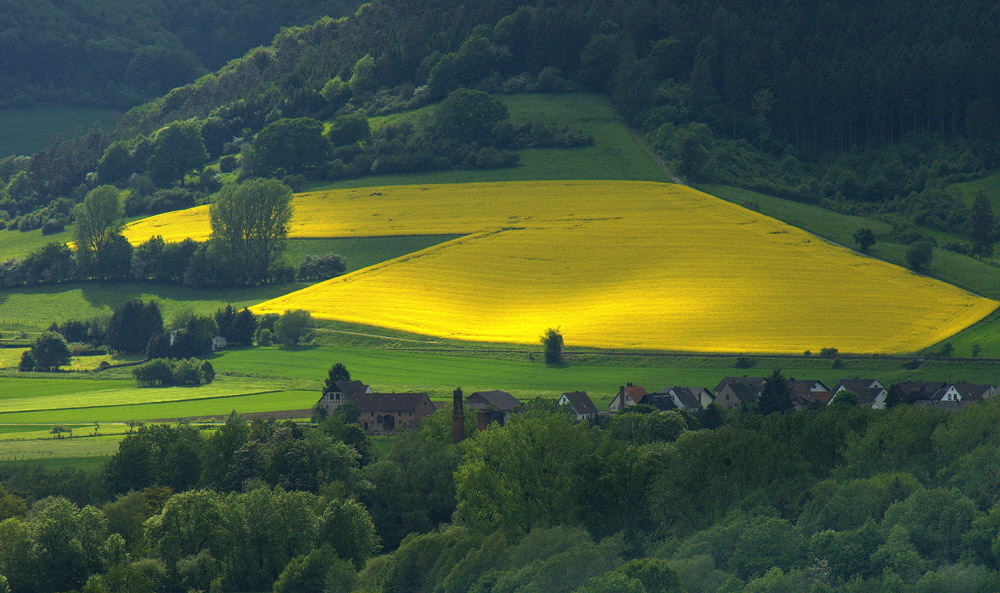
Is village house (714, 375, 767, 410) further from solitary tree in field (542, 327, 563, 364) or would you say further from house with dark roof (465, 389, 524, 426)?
house with dark roof (465, 389, 524, 426)

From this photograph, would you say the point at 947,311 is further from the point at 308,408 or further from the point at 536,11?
the point at 536,11

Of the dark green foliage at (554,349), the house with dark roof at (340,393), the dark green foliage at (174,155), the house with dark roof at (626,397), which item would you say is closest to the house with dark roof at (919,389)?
the house with dark roof at (626,397)

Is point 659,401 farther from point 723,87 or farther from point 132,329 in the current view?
point 723,87

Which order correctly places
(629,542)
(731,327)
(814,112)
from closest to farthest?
(629,542), (731,327), (814,112)

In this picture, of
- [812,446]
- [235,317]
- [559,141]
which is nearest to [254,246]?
[235,317]

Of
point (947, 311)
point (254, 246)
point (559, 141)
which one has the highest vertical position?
point (559, 141)

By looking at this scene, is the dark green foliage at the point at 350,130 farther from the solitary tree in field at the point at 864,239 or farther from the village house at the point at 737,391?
the village house at the point at 737,391

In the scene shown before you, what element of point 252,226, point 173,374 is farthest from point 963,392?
point 252,226
